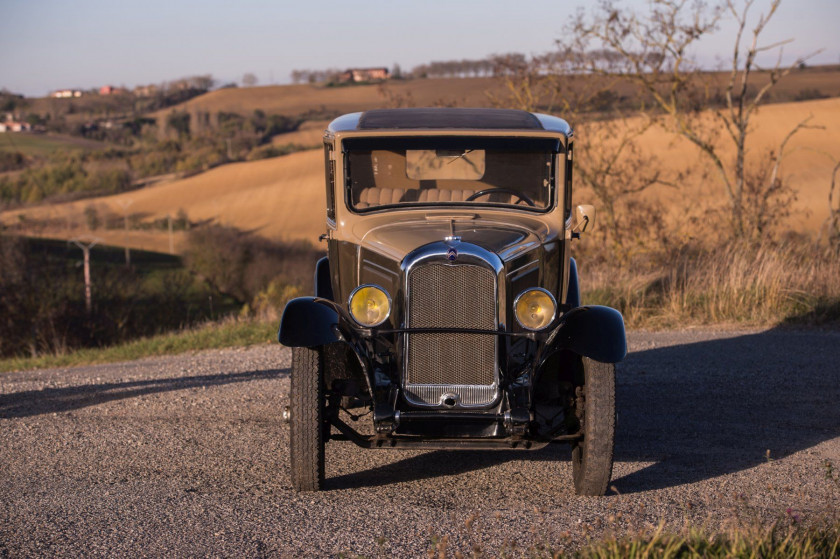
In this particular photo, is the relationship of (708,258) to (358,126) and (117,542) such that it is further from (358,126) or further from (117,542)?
(117,542)

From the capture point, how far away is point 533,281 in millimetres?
5227

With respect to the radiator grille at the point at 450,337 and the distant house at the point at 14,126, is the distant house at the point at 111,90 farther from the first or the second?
the radiator grille at the point at 450,337

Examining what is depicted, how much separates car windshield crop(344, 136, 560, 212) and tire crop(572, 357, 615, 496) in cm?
123

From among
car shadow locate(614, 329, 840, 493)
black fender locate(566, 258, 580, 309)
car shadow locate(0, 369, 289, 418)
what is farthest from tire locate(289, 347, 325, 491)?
car shadow locate(0, 369, 289, 418)

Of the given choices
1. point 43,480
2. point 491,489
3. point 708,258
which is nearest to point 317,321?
point 491,489

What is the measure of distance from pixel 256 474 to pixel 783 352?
5.86 m

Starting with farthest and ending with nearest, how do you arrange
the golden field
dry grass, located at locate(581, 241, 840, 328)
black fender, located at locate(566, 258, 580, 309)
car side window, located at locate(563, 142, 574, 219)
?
the golden field → dry grass, located at locate(581, 241, 840, 328) → black fender, located at locate(566, 258, 580, 309) → car side window, located at locate(563, 142, 574, 219)

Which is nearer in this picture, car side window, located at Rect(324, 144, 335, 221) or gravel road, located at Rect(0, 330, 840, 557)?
gravel road, located at Rect(0, 330, 840, 557)

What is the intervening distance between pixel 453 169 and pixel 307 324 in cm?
148

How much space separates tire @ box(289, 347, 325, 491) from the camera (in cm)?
489

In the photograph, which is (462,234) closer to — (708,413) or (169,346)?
(708,413)

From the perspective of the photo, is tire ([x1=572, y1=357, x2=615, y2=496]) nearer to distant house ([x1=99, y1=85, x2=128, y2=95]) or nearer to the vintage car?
the vintage car

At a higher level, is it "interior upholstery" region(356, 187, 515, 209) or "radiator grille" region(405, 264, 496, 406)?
"interior upholstery" region(356, 187, 515, 209)

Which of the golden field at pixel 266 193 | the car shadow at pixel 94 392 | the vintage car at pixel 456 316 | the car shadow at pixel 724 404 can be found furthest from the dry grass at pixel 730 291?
the golden field at pixel 266 193
